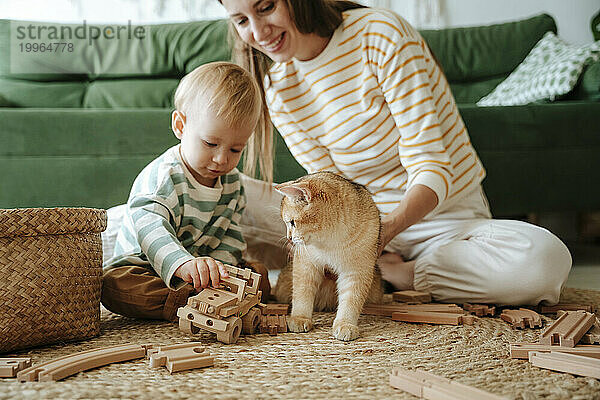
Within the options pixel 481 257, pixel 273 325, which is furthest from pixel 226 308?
pixel 481 257

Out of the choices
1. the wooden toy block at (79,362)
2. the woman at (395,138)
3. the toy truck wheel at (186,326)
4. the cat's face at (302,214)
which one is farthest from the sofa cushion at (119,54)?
the wooden toy block at (79,362)

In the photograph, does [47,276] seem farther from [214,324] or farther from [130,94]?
[130,94]

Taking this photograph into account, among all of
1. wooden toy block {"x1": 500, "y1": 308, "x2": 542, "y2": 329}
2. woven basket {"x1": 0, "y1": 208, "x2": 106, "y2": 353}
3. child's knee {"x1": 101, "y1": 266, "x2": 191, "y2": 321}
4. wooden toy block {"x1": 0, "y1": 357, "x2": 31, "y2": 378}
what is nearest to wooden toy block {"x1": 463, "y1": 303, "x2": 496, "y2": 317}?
wooden toy block {"x1": 500, "y1": 308, "x2": 542, "y2": 329}

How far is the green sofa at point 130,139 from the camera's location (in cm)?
194

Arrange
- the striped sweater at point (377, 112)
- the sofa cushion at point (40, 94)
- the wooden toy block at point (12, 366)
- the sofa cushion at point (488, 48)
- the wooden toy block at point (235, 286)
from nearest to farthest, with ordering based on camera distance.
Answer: the wooden toy block at point (12, 366)
the wooden toy block at point (235, 286)
the striped sweater at point (377, 112)
the sofa cushion at point (40, 94)
the sofa cushion at point (488, 48)

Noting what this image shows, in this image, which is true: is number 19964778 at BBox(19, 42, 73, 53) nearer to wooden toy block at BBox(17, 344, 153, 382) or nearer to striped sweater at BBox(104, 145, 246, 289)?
striped sweater at BBox(104, 145, 246, 289)

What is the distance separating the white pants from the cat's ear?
228 mm

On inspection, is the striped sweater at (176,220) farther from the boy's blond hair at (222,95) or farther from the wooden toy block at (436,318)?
the wooden toy block at (436,318)

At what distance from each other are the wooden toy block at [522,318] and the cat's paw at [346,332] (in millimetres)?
337

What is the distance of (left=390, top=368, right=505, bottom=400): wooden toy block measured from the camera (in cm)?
77

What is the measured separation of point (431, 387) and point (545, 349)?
0.94ft

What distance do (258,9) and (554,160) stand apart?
1307 millimetres

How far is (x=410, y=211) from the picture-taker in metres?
1.35

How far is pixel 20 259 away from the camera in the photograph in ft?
3.32
